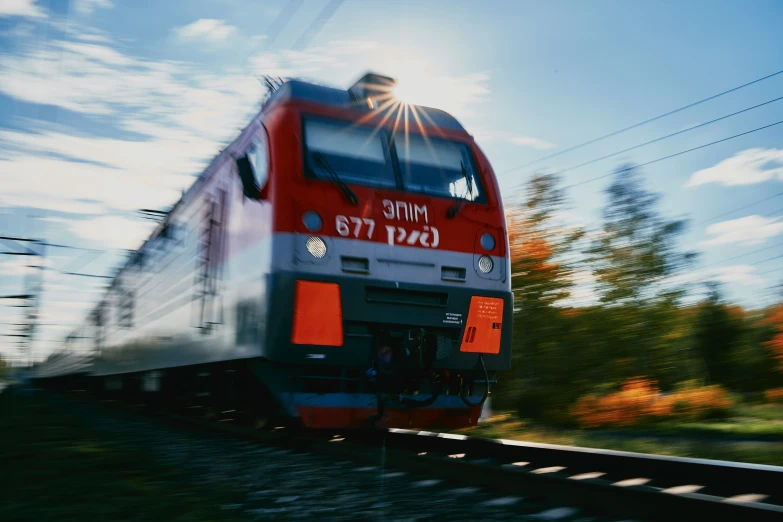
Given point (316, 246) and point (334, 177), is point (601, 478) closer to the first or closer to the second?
point (316, 246)

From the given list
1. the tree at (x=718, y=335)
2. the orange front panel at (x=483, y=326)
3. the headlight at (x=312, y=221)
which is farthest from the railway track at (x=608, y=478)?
the tree at (x=718, y=335)

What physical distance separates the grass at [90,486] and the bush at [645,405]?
36.6ft

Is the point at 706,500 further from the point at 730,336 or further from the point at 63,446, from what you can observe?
the point at 730,336

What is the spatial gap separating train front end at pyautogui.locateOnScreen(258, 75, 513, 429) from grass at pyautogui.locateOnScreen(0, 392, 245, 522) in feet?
4.36

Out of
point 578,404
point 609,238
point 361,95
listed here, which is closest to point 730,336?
point 609,238

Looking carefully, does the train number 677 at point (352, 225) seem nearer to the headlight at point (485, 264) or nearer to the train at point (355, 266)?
the train at point (355, 266)

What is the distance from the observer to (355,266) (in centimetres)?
598

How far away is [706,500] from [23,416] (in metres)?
7.64

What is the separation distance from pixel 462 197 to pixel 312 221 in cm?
158

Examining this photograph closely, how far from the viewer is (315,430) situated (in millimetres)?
8273

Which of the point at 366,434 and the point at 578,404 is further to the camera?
the point at 578,404

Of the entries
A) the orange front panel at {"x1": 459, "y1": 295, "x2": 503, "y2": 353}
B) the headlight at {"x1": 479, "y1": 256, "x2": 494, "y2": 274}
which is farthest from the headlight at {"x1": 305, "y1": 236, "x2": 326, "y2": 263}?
the headlight at {"x1": 479, "y1": 256, "x2": 494, "y2": 274}

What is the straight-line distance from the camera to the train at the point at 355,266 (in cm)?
584

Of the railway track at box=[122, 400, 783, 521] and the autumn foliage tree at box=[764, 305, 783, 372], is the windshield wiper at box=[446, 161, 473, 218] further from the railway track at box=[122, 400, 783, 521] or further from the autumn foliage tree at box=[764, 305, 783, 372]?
the autumn foliage tree at box=[764, 305, 783, 372]
